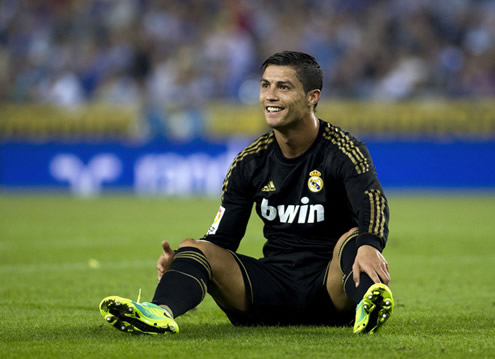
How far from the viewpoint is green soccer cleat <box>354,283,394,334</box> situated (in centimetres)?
357

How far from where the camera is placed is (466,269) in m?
7.07

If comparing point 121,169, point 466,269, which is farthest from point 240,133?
point 466,269

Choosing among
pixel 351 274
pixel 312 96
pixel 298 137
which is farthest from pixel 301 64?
pixel 351 274

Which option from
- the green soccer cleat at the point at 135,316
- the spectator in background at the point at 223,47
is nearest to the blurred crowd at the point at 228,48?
the spectator in background at the point at 223,47

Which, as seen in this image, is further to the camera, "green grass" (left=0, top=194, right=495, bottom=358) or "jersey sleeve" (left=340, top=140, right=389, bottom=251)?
"jersey sleeve" (left=340, top=140, right=389, bottom=251)

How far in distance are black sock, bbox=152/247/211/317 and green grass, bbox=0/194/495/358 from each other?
0.15 metres

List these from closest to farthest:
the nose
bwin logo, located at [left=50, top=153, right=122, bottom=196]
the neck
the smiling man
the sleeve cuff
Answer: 1. the sleeve cuff
2. the smiling man
3. the nose
4. the neck
5. bwin logo, located at [left=50, top=153, right=122, bottom=196]

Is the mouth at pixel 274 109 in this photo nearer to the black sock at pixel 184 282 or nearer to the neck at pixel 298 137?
the neck at pixel 298 137

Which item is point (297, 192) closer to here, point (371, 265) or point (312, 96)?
point (312, 96)

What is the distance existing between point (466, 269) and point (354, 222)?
3098 mm

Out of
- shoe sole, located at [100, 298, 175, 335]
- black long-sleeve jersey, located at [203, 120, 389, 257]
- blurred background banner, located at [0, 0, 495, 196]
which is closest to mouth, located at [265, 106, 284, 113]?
black long-sleeve jersey, located at [203, 120, 389, 257]

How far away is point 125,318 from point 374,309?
3.44ft

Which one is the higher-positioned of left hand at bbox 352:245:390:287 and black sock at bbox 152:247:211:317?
left hand at bbox 352:245:390:287

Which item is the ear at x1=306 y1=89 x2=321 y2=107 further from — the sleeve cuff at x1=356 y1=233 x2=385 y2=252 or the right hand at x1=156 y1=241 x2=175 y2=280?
the right hand at x1=156 y1=241 x2=175 y2=280
